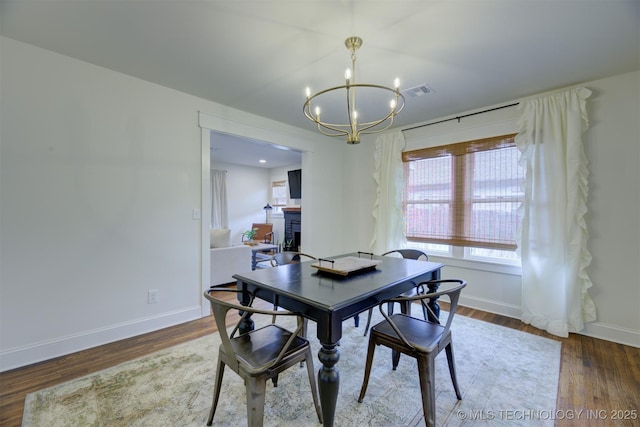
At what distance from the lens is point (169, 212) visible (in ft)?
9.44

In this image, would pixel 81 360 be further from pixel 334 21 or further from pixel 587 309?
pixel 587 309

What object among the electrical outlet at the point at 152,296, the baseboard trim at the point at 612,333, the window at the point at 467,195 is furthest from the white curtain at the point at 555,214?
the electrical outlet at the point at 152,296

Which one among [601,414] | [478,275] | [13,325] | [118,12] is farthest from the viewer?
[478,275]

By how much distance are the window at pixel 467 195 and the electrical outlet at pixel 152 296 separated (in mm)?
3247

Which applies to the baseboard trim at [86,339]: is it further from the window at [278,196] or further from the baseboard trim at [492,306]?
the window at [278,196]

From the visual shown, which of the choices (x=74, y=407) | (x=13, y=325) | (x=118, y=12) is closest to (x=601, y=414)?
(x=74, y=407)

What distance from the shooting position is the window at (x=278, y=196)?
8375 mm

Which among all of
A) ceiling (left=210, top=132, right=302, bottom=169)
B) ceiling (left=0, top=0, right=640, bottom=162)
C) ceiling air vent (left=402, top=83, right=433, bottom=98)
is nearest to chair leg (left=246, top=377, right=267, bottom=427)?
ceiling (left=0, top=0, right=640, bottom=162)

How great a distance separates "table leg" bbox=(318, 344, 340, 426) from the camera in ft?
4.42

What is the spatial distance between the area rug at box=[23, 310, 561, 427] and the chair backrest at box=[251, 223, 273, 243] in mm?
5530

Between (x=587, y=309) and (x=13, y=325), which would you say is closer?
(x=13, y=325)

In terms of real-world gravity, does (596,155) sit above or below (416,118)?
below

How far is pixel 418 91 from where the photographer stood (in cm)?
287

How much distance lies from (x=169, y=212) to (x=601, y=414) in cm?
369
